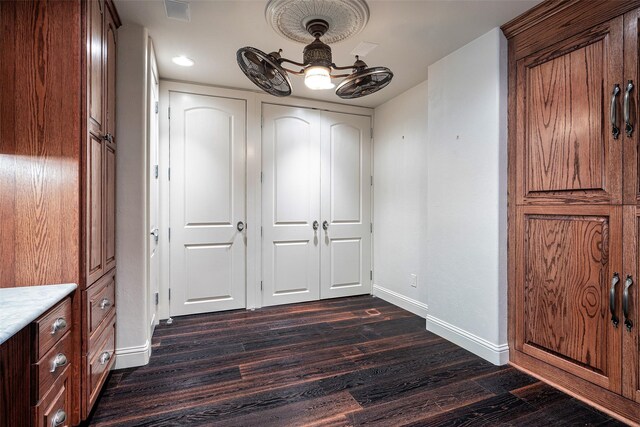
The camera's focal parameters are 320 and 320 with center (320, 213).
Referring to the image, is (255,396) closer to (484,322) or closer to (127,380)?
(127,380)

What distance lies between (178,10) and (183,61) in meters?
0.75

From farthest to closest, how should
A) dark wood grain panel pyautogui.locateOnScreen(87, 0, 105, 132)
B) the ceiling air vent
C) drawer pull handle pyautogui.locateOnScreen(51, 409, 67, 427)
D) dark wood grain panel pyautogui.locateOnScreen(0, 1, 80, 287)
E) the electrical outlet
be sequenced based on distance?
1. the electrical outlet
2. the ceiling air vent
3. dark wood grain panel pyautogui.locateOnScreen(87, 0, 105, 132)
4. dark wood grain panel pyautogui.locateOnScreen(0, 1, 80, 287)
5. drawer pull handle pyautogui.locateOnScreen(51, 409, 67, 427)

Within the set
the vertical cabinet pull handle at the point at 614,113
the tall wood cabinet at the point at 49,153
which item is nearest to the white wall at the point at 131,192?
the tall wood cabinet at the point at 49,153

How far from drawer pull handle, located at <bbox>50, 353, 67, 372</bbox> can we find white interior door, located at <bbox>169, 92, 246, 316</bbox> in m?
1.78

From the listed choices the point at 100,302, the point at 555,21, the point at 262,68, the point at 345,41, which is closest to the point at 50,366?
the point at 100,302

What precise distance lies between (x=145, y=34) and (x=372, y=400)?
2764 mm

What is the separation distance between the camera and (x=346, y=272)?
389cm

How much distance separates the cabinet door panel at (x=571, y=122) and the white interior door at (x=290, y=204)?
210 centimetres

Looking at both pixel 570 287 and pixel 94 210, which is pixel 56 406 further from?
pixel 570 287

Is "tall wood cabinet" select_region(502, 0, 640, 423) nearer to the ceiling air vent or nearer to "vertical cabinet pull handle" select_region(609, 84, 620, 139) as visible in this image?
"vertical cabinet pull handle" select_region(609, 84, 620, 139)

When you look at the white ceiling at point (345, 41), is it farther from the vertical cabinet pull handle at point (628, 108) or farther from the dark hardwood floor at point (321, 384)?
the dark hardwood floor at point (321, 384)

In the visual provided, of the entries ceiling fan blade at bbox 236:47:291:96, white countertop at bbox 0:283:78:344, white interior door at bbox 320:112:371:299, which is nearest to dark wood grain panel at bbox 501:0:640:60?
ceiling fan blade at bbox 236:47:291:96

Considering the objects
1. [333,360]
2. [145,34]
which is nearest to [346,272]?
[333,360]

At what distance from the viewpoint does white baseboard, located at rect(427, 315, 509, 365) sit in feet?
7.32
